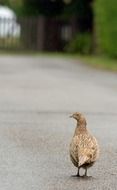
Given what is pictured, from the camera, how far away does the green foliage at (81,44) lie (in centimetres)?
3594

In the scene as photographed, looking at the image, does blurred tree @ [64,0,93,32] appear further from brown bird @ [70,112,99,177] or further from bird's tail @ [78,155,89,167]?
bird's tail @ [78,155,89,167]

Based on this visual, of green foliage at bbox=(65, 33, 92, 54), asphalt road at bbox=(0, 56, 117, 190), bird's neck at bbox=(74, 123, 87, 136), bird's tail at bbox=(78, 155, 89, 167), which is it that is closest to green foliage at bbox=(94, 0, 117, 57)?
asphalt road at bbox=(0, 56, 117, 190)

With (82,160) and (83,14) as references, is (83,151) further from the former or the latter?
(83,14)

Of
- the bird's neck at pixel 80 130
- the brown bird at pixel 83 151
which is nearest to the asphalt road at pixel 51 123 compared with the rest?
the brown bird at pixel 83 151

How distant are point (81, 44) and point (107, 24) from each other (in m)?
7.42

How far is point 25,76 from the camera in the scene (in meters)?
23.6

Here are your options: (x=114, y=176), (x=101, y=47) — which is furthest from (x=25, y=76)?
(x=114, y=176)

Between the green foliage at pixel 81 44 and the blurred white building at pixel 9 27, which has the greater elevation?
the blurred white building at pixel 9 27

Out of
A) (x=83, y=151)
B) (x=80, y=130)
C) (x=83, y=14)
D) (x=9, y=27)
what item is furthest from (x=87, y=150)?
(x=9, y=27)

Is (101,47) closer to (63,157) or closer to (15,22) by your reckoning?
(15,22)

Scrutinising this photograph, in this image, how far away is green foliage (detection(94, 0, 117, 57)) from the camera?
28.4 m

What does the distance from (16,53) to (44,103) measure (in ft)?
64.0

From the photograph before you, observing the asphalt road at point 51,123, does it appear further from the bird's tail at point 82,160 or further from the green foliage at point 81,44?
the green foliage at point 81,44

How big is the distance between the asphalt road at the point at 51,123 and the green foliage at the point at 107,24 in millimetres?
2183
